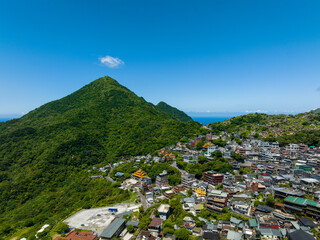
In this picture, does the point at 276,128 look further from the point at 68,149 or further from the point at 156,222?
the point at 68,149

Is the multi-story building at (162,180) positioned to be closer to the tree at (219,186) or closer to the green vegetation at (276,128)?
the tree at (219,186)

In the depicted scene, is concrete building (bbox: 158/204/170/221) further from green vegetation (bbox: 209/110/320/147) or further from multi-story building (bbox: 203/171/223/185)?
green vegetation (bbox: 209/110/320/147)

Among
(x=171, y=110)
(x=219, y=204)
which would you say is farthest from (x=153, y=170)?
(x=171, y=110)

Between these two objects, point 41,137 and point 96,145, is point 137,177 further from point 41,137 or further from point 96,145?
point 41,137

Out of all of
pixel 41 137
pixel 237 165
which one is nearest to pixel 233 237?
pixel 237 165

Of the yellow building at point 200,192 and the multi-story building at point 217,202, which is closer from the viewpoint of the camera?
the multi-story building at point 217,202

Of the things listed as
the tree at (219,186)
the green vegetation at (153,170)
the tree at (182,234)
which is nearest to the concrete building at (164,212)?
the tree at (182,234)
